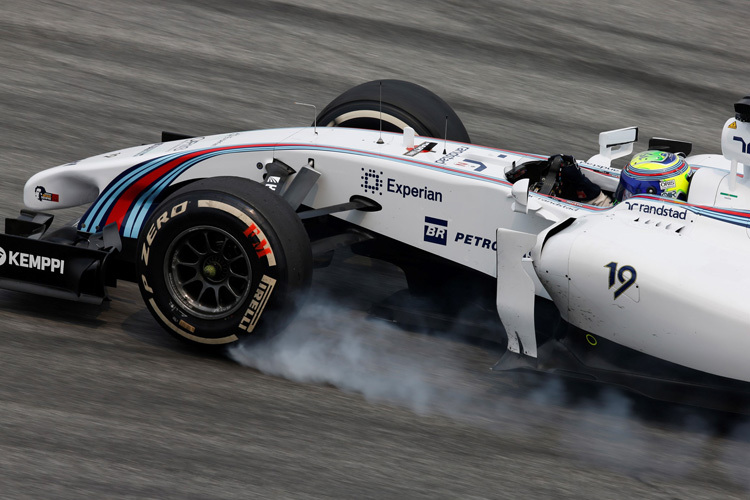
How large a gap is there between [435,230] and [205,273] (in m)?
1.33

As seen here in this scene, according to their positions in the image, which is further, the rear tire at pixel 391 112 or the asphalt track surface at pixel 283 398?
the rear tire at pixel 391 112

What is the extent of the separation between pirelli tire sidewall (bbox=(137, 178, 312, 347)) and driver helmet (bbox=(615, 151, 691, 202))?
69.8 inches

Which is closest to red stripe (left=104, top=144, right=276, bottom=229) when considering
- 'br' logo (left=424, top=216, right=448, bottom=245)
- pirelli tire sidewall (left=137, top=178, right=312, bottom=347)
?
pirelli tire sidewall (left=137, top=178, right=312, bottom=347)

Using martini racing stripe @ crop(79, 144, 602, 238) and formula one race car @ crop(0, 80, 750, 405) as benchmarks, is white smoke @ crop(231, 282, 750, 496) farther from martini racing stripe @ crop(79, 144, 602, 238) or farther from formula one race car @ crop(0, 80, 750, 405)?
martini racing stripe @ crop(79, 144, 602, 238)

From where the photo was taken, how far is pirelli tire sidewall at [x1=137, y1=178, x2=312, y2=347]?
4.71 metres

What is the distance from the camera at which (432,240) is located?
17.7 feet

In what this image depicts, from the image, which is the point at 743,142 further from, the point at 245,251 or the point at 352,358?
the point at 245,251

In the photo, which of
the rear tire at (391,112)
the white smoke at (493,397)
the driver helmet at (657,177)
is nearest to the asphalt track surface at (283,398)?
the white smoke at (493,397)

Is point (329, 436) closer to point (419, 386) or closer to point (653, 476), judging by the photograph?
point (419, 386)

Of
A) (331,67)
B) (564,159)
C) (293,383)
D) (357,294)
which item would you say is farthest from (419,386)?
(331,67)

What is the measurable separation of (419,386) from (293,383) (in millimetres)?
687

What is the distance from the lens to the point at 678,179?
5094 millimetres

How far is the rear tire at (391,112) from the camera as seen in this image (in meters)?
6.35

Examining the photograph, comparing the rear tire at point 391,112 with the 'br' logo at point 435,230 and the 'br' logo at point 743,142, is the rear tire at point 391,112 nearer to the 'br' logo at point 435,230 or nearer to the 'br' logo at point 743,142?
the 'br' logo at point 435,230
